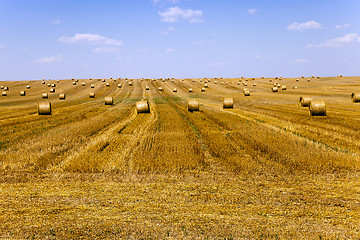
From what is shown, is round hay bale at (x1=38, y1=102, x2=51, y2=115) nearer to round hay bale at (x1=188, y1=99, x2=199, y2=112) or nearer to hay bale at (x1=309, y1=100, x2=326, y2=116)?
round hay bale at (x1=188, y1=99, x2=199, y2=112)

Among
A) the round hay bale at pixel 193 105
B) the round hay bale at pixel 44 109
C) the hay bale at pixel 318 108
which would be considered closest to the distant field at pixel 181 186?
the hay bale at pixel 318 108

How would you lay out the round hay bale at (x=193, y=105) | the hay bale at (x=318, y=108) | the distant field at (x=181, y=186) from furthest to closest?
the round hay bale at (x=193, y=105) → the hay bale at (x=318, y=108) → the distant field at (x=181, y=186)

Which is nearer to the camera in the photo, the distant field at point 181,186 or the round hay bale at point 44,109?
the distant field at point 181,186

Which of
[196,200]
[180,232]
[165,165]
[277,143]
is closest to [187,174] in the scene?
[165,165]

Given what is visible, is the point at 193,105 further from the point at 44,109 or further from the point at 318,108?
the point at 44,109

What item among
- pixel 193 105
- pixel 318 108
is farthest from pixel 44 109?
pixel 318 108

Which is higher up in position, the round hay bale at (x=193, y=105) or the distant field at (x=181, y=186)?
the round hay bale at (x=193, y=105)

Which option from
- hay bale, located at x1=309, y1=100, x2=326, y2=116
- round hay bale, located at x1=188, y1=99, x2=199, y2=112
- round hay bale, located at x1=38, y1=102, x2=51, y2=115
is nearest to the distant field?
hay bale, located at x1=309, y1=100, x2=326, y2=116

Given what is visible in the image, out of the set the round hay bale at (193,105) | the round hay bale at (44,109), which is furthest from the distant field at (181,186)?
the round hay bale at (193,105)

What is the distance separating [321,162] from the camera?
27.8 ft

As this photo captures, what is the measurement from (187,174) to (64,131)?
31.5ft

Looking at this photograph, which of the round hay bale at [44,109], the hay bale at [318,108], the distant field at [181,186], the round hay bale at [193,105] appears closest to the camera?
the distant field at [181,186]

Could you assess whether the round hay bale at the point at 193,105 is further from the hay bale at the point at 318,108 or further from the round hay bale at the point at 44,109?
the round hay bale at the point at 44,109

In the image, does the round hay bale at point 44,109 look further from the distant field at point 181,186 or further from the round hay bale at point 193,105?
the round hay bale at point 193,105
